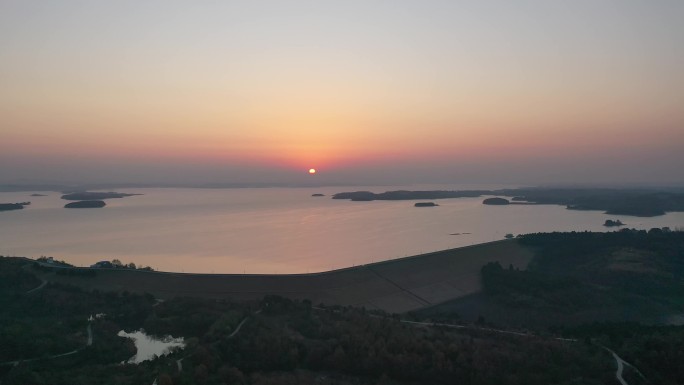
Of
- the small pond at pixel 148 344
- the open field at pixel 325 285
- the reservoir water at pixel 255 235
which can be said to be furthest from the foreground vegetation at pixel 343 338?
the reservoir water at pixel 255 235

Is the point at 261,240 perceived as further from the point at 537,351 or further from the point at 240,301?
the point at 537,351

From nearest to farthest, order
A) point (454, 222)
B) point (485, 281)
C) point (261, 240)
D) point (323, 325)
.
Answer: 1. point (323, 325)
2. point (485, 281)
3. point (261, 240)
4. point (454, 222)

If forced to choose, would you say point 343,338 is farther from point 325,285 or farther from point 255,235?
point 255,235

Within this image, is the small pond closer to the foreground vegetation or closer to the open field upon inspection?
the foreground vegetation

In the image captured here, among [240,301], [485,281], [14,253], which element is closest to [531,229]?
[485,281]

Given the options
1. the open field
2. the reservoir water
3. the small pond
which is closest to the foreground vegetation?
the small pond

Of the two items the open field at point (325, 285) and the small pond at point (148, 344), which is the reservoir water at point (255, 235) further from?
the small pond at point (148, 344)
